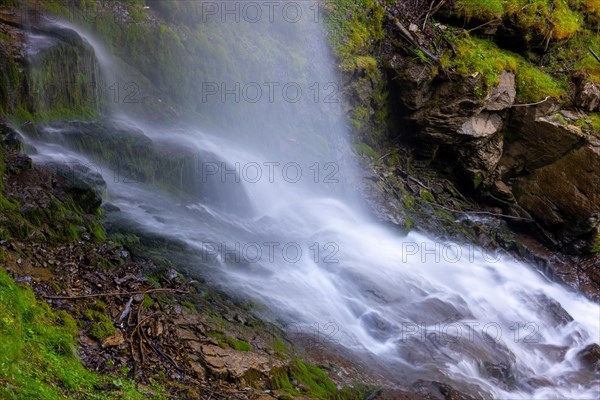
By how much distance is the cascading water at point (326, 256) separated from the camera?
6926mm

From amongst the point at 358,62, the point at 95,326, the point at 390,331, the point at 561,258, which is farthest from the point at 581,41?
the point at 95,326

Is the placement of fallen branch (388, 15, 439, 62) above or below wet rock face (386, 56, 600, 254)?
above

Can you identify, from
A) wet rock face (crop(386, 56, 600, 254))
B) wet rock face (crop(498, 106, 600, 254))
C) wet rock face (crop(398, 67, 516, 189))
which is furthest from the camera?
wet rock face (crop(498, 106, 600, 254))

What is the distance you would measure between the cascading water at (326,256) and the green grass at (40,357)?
2.55m

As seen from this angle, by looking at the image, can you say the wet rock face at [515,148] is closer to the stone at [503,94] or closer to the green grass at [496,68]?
the stone at [503,94]

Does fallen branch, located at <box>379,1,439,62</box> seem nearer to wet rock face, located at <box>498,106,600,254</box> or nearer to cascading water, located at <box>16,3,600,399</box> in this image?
cascading water, located at <box>16,3,600,399</box>

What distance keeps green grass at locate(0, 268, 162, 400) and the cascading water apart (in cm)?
255

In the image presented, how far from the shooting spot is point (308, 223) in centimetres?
969

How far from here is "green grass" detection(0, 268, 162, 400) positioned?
9.68ft

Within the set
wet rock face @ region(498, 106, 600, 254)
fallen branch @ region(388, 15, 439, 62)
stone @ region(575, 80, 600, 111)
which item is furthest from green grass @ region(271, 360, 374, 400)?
stone @ region(575, 80, 600, 111)

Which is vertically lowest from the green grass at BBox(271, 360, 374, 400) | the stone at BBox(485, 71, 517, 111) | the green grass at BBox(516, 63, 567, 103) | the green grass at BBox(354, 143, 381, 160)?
the green grass at BBox(271, 360, 374, 400)

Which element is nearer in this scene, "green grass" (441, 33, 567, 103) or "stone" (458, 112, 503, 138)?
"green grass" (441, 33, 567, 103)

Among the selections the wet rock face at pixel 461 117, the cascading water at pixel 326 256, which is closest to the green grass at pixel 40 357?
the cascading water at pixel 326 256

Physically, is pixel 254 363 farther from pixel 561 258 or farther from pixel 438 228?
pixel 561 258
